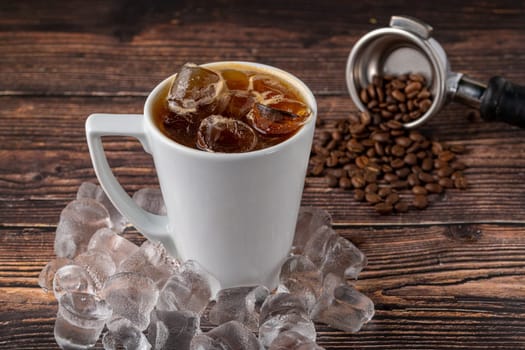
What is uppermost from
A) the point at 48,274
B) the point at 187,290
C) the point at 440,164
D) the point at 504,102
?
the point at 504,102

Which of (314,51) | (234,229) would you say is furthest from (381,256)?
(314,51)

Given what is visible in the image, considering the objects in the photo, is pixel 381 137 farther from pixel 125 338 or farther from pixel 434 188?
pixel 125 338

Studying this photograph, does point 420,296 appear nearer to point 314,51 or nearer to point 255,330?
point 255,330

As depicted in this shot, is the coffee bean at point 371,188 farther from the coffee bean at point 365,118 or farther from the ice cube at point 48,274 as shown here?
the ice cube at point 48,274

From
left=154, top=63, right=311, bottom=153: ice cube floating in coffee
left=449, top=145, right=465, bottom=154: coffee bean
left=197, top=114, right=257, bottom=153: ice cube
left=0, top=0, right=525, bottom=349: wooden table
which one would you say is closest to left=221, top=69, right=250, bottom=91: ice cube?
left=154, top=63, right=311, bottom=153: ice cube floating in coffee

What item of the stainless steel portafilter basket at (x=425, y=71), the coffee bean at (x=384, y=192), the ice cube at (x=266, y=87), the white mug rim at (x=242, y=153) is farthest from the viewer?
the stainless steel portafilter basket at (x=425, y=71)

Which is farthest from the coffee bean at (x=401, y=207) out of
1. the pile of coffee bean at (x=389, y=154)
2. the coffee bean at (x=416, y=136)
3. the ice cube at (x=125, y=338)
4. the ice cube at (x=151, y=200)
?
the ice cube at (x=125, y=338)

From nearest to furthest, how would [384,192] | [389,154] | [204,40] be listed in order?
[384,192]
[389,154]
[204,40]

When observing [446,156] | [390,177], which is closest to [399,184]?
→ [390,177]
